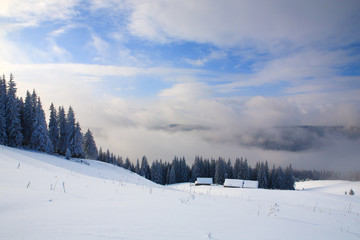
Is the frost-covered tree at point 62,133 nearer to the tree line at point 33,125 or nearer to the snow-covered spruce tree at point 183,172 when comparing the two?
the tree line at point 33,125

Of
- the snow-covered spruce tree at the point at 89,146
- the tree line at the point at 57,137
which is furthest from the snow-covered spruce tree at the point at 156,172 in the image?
the snow-covered spruce tree at the point at 89,146

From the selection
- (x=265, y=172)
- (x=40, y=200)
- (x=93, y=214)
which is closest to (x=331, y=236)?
(x=93, y=214)

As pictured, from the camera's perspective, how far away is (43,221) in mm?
4012

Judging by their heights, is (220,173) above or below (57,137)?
below

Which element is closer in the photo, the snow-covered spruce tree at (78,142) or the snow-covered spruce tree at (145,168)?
the snow-covered spruce tree at (78,142)

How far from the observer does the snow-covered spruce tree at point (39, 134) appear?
3984cm

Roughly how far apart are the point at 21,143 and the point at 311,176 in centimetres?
18752

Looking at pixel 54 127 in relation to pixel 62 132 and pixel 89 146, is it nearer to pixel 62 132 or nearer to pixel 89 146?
pixel 62 132

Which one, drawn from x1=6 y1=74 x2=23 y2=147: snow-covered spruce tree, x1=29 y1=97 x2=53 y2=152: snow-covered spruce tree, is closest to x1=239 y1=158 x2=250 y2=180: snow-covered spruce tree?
x1=29 y1=97 x2=53 y2=152: snow-covered spruce tree

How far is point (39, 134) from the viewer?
39906 mm

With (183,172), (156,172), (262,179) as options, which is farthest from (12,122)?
(262,179)

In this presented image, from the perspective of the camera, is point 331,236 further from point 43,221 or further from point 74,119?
point 74,119

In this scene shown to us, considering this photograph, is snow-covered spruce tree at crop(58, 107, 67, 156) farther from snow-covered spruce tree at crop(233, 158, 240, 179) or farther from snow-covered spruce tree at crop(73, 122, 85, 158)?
snow-covered spruce tree at crop(233, 158, 240, 179)

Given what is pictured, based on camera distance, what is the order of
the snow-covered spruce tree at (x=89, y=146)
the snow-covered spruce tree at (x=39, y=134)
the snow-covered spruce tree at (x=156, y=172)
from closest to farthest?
1. the snow-covered spruce tree at (x=39, y=134)
2. the snow-covered spruce tree at (x=89, y=146)
3. the snow-covered spruce tree at (x=156, y=172)
